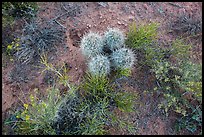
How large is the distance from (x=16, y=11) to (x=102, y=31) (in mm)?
1105

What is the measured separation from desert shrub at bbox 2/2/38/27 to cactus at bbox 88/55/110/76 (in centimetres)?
111

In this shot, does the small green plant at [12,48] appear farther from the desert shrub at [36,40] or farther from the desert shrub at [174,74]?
the desert shrub at [174,74]

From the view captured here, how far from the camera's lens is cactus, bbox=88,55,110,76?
2.88m

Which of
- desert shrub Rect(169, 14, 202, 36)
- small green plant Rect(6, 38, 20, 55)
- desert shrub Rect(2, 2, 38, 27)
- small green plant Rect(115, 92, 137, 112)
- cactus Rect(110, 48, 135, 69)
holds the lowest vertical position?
small green plant Rect(115, 92, 137, 112)

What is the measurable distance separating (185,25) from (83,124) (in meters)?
1.86

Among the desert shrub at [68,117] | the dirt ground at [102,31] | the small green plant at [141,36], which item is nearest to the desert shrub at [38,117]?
the desert shrub at [68,117]

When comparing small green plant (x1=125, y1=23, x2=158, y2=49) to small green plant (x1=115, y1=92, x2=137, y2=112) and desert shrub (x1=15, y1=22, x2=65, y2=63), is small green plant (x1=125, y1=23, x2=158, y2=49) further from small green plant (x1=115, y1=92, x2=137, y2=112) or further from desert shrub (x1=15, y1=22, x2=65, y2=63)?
desert shrub (x1=15, y1=22, x2=65, y2=63)

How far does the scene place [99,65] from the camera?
2.88 meters

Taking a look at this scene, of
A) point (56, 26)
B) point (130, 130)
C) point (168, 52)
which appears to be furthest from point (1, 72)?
point (168, 52)

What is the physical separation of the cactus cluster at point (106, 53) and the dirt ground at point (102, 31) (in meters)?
0.29

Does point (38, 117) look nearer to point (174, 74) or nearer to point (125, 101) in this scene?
point (125, 101)

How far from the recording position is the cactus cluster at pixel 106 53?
9.52 feet

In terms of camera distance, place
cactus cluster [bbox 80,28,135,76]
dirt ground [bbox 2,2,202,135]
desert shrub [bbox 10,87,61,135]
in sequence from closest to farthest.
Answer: desert shrub [bbox 10,87,61,135] → cactus cluster [bbox 80,28,135,76] → dirt ground [bbox 2,2,202,135]

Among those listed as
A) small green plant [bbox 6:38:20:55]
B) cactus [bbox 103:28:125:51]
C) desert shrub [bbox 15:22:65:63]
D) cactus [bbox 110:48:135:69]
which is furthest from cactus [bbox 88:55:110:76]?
small green plant [bbox 6:38:20:55]
